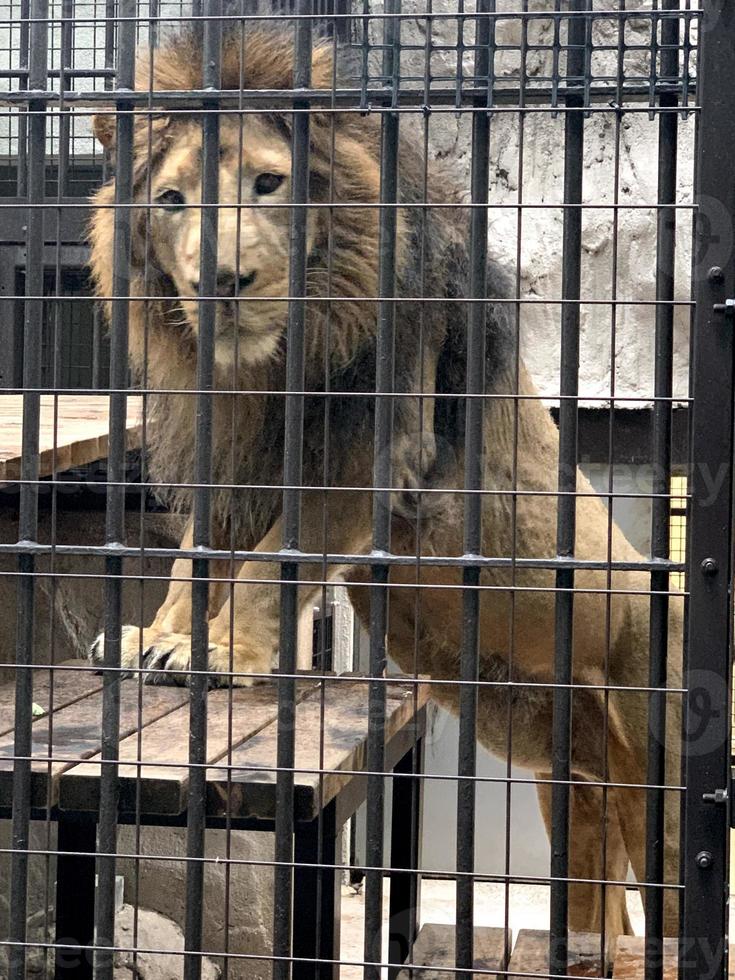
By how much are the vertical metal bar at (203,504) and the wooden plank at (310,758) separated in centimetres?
6

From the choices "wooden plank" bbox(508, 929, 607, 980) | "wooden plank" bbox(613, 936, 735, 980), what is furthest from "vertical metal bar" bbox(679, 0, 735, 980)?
"wooden plank" bbox(508, 929, 607, 980)

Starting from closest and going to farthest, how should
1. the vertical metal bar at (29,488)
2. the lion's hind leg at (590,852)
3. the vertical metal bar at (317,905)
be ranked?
1. the vertical metal bar at (29,488)
2. the vertical metal bar at (317,905)
3. the lion's hind leg at (590,852)

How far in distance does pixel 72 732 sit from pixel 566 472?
113 centimetres

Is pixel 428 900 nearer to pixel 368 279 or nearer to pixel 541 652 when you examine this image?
pixel 541 652

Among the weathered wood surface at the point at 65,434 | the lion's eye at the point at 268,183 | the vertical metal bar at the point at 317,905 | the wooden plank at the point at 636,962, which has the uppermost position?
the lion's eye at the point at 268,183

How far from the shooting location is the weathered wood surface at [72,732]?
2340mm

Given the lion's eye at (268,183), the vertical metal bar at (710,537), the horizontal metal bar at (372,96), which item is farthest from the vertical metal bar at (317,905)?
the lion's eye at (268,183)

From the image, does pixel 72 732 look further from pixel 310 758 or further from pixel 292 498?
pixel 292 498

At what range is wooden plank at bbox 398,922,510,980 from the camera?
9.66 feet

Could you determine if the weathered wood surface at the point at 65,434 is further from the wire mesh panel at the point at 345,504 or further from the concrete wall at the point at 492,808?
the concrete wall at the point at 492,808

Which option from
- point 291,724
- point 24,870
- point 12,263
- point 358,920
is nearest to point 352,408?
point 291,724

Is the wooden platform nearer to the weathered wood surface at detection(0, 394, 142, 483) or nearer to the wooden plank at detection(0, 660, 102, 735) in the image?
the wooden plank at detection(0, 660, 102, 735)

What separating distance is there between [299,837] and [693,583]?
897 millimetres

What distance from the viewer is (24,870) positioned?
2.23 meters
